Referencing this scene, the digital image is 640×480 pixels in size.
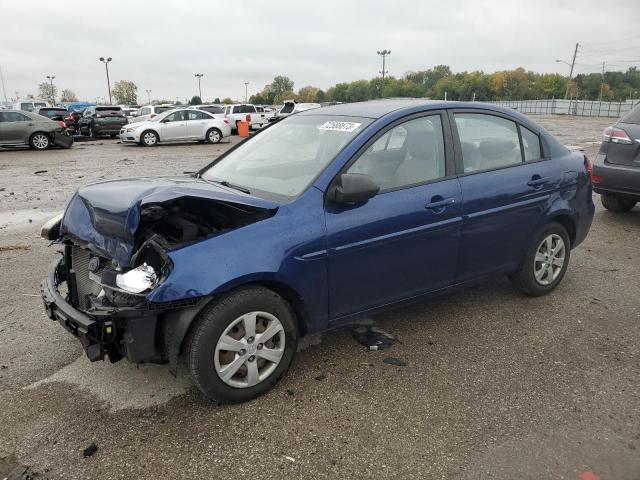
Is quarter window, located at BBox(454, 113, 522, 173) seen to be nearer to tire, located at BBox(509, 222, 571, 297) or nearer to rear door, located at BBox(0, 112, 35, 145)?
tire, located at BBox(509, 222, 571, 297)

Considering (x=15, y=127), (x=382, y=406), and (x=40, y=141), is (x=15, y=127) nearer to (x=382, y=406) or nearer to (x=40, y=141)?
(x=40, y=141)

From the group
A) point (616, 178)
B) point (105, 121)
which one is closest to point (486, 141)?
point (616, 178)

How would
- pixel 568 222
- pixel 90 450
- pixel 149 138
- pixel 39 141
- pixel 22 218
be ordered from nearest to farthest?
pixel 90 450, pixel 568 222, pixel 22 218, pixel 39 141, pixel 149 138

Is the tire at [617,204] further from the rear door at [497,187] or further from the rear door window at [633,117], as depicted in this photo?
the rear door at [497,187]

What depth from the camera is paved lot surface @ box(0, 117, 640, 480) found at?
2535mm

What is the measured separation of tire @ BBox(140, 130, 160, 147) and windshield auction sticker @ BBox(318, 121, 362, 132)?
63.0ft

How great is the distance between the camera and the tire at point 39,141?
19.4 metres

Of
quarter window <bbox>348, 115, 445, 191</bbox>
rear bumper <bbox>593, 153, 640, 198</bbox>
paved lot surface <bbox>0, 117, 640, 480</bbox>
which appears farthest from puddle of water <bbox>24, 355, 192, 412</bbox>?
rear bumper <bbox>593, 153, 640, 198</bbox>

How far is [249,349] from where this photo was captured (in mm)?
2939

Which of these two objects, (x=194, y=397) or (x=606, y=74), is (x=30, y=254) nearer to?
(x=194, y=397)

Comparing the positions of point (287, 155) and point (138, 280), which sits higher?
point (287, 155)

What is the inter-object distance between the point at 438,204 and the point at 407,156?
41cm

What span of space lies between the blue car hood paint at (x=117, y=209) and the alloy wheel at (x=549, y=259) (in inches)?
101

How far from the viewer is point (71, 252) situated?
3389mm
